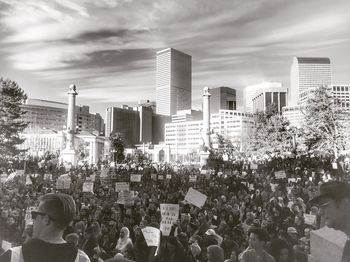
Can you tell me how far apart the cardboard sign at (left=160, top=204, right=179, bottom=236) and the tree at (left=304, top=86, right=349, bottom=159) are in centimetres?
1935

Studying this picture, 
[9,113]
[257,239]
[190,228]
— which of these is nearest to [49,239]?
[257,239]

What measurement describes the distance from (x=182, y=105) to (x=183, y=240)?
13490 centimetres

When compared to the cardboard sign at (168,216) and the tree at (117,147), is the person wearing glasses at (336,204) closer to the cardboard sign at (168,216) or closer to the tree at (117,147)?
the cardboard sign at (168,216)

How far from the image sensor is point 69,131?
136ft

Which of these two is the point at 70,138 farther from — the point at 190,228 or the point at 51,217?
the point at 51,217

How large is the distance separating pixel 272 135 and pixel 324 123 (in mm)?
10580

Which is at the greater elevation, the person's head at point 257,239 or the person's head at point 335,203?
the person's head at point 335,203

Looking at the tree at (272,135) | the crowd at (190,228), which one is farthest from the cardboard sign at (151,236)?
the tree at (272,135)

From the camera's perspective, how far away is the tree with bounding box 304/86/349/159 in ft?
79.6

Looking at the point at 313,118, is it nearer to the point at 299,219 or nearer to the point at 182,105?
the point at 299,219

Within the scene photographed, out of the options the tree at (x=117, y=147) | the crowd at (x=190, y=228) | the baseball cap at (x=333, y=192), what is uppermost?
the tree at (x=117, y=147)

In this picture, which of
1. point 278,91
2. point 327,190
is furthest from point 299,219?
point 278,91

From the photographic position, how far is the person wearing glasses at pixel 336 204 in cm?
230

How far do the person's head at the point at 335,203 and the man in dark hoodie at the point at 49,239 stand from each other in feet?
5.04
